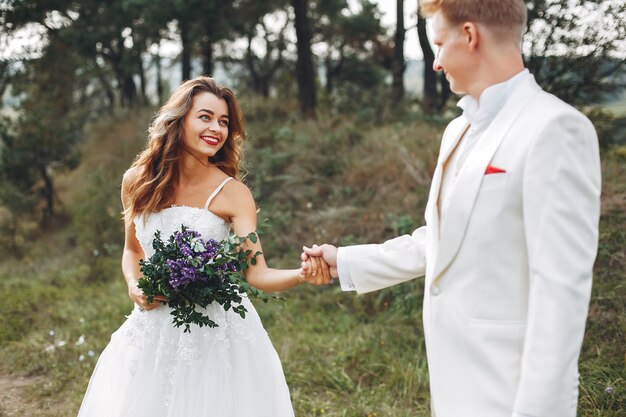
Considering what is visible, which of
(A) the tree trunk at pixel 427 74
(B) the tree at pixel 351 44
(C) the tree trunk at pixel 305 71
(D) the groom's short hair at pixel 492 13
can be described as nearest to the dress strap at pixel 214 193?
(D) the groom's short hair at pixel 492 13

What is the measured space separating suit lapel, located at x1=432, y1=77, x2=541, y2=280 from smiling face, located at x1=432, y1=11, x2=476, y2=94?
0.57 ft

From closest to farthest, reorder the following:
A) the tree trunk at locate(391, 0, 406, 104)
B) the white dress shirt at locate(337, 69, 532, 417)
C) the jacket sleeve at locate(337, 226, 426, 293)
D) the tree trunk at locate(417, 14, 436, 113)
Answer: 1. the white dress shirt at locate(337, 69, 532, 417)
2. the jacket sleeve at locate(337, 226, 426, 293)
3. the tree trunk at locate(417, 14, 436, 113)
4. the tree trunk at locate(391, 0, 406, 104)

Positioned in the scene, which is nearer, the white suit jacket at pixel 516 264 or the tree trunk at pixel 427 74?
the white suit jacket at pixel 516 264

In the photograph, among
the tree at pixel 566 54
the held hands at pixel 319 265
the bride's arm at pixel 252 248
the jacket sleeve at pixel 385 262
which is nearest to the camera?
the jacket sleeve at pixel 385 262

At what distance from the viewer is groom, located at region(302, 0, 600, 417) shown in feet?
5.34

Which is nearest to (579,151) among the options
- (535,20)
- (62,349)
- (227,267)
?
(227,267)

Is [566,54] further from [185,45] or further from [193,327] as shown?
[185,45]

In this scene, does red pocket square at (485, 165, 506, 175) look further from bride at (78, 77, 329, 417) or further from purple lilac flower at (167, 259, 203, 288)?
purple lilac flower at (167, 259, 203, 288)

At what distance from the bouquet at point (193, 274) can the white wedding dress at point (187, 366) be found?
0.27 metres

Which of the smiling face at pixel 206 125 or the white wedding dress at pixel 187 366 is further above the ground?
the smiling face at pixel 206 125

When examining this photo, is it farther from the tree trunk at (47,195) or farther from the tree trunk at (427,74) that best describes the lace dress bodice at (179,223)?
the tree trunk at (47,195)

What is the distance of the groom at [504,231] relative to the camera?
1.63 metres

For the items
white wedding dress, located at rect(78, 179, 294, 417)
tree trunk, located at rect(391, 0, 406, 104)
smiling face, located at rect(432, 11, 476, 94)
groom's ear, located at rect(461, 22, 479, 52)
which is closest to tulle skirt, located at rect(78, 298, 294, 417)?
white wedding dress, located at rect(78, 179, 294, 417)

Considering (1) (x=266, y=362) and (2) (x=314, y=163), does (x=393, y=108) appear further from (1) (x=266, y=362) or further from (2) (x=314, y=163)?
(1) (x=266, y=362)
